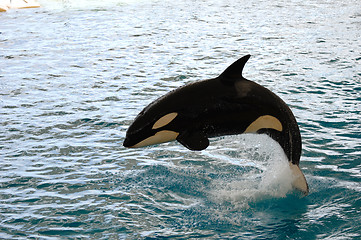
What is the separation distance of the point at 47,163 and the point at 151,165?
146 cm

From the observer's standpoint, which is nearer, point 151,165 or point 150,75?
point 151,165

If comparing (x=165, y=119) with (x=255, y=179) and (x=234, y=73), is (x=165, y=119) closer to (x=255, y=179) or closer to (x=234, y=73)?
(x=234, y=73)

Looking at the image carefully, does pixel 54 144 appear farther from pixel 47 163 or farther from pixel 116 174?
pixel 116 174

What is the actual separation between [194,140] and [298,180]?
1561 millimetres

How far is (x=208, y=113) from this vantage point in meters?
5.43

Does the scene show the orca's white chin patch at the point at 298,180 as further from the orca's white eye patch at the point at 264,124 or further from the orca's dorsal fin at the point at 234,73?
the orca's dorsal fin at the point at 234,73

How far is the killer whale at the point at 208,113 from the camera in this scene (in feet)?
17.6

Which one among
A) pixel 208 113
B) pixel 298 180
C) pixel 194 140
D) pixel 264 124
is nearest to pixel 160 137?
pixel 194 140

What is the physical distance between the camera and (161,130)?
5.39 metres

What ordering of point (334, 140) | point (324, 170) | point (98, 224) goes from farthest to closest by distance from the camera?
point (334, 140) → point (324, 170) → point (98, 224)

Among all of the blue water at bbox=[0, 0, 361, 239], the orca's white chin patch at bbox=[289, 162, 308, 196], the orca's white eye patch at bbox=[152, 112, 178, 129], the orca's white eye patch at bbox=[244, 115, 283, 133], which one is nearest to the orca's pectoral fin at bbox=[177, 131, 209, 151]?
the orca's white eye patch at bbox=[152, 112, 178, 129]

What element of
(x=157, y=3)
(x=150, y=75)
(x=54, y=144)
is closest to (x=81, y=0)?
(x=157, y=3)

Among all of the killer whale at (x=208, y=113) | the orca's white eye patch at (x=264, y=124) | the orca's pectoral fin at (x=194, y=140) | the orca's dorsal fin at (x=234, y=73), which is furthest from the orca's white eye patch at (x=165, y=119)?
the orca's white eye patch at (x=264, y=124)

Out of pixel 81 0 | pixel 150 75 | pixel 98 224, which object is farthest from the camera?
pixel 81 0
